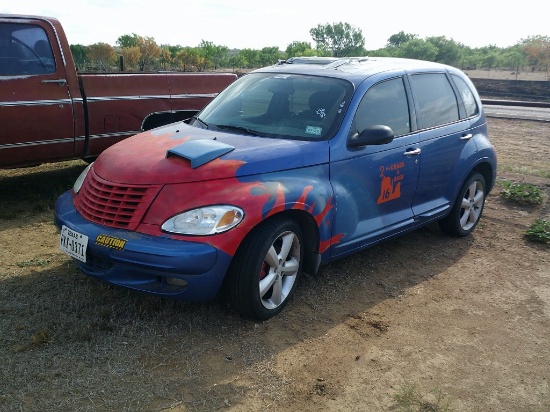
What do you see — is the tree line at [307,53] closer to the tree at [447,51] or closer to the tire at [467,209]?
the tree at [447,51]

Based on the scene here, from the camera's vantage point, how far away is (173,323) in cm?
369

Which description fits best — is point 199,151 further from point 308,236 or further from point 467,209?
point 467,209

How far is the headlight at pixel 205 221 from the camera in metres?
3.36

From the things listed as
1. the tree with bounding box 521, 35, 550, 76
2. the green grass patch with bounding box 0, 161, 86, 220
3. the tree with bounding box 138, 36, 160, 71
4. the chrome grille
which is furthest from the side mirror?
the tree with bounding box 521, 35, 550, 76

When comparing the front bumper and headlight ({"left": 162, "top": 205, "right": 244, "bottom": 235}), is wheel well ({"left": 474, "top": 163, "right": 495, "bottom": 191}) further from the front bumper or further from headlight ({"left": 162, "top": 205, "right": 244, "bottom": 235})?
the front bumper

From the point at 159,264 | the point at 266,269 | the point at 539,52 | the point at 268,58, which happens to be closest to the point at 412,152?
the point at 266,269

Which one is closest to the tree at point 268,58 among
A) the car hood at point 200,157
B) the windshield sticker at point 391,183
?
the windshield sticker at point 391,183

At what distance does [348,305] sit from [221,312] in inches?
38.3

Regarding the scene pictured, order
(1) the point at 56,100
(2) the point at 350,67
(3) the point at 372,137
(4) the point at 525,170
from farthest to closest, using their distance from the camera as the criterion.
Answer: (4) the point at 525,170 < (1) the point at 56,100 < (2) the point at 350,67 < (3) the point at 372,137

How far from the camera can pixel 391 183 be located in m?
4.54

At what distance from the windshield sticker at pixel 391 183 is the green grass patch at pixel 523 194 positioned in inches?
118

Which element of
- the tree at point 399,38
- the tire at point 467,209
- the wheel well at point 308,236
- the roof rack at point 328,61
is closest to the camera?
the wheel well at point 308,236

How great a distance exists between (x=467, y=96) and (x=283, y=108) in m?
2.31

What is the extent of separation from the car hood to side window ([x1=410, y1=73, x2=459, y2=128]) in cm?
138
